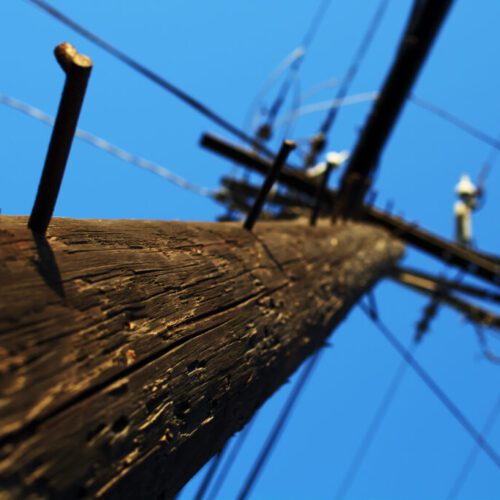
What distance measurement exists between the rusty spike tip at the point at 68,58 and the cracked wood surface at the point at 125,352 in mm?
260

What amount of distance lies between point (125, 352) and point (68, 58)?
1.50 feet

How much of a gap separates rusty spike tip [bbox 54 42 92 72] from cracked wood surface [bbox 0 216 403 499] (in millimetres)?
260

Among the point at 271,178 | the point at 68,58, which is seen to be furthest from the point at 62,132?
the point at 271,178

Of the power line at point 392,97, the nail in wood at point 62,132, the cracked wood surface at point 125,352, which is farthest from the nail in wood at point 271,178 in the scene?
the power line at point 392,97

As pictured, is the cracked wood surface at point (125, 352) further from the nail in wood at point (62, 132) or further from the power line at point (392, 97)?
the power line at point (392, 97)

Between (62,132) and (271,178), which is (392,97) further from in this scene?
(62,132)

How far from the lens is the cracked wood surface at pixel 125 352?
28.0 inches

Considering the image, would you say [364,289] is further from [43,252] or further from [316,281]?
[43,252]

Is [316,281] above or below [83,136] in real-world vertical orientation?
below

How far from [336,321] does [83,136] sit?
2456mm

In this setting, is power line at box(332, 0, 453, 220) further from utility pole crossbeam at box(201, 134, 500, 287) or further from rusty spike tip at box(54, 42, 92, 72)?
rusty spike tip at box(54, 42, 92, 72)

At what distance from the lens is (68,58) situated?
0.78 metres

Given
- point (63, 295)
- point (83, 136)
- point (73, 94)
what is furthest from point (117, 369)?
point (83, 136)

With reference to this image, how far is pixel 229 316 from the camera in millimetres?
1273
